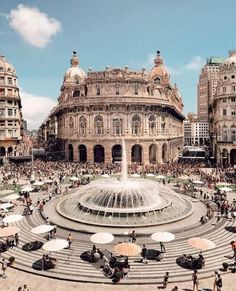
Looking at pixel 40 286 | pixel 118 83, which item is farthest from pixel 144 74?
pixel 40 286

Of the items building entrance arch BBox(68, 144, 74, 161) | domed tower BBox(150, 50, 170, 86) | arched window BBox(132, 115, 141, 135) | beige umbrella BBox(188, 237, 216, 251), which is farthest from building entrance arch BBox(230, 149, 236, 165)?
beige umbrella BBox(188, 237, 216, 251)

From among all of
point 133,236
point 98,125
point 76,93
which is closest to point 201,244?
point 133,236

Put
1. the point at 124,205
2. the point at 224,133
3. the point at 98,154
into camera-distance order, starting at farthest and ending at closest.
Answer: the point at 98,154
the point at 224,133
the point at 124,205

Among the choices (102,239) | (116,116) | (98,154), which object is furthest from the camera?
(98,154)

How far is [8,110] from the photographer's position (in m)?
73.3

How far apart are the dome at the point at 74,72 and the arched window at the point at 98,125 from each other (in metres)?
27.6

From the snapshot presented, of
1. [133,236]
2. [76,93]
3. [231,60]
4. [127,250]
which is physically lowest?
[133,236]

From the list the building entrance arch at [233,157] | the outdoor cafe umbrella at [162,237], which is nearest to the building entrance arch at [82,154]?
the building entrance arch at [233,157]

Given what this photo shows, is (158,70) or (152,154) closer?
(152,154)

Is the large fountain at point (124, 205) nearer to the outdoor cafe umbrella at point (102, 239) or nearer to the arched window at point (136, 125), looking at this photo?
the outdoor cafe umbrella at point (102, 239)

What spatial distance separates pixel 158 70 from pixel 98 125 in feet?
115

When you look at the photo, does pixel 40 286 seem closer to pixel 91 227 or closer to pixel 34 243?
pixel 34 243

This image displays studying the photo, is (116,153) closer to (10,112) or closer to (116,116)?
(116,116)

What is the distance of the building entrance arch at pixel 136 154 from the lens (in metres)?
73.8
